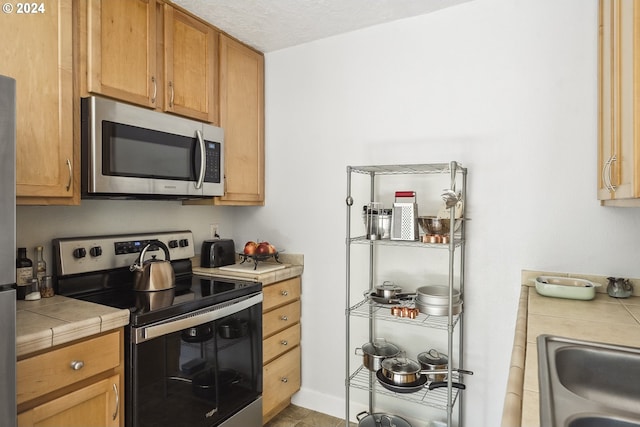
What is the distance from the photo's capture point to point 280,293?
2.30 meters

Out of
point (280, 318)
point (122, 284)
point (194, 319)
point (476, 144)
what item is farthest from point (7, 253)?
point (476, 144)

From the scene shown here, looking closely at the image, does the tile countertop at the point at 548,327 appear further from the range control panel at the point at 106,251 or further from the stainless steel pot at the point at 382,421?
the range control panel at the point at 106,251

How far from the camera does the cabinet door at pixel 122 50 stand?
162 centimetres

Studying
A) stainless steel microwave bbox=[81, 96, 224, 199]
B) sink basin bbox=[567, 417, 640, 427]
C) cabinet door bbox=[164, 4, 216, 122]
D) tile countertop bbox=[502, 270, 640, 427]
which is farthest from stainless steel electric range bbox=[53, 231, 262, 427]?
sink basin bbox=[567, 417, 640, 427]

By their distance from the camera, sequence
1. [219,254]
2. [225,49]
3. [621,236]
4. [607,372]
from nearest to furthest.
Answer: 1. [607,372]
2. [621,236]
3. [225,49]
4. [219,254]

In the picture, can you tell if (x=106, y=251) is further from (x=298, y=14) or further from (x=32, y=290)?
(x=298, y=14)

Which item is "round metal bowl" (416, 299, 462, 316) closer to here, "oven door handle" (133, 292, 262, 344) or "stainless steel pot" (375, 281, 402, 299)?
"stainless steel pot" (375, 281, 402, 299)

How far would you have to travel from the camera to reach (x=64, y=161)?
5.01 ft

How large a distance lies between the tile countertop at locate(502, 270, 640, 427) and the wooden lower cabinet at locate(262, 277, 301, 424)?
4.24 ft

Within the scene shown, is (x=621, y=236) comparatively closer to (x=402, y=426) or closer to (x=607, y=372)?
(x=607, y=372)

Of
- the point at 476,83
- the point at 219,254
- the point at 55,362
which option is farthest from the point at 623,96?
the point at 219,254

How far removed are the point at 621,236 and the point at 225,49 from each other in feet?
7.50

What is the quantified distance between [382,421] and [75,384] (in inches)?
59.2
